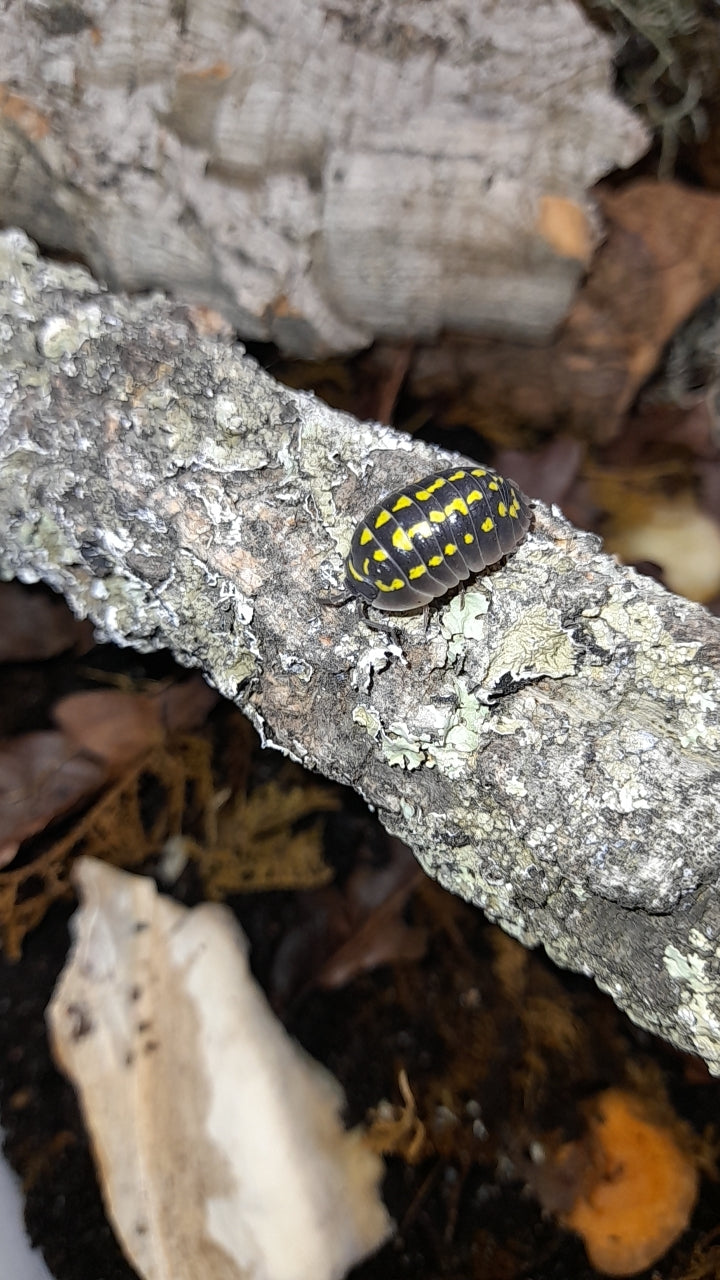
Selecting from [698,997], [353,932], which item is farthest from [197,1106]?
[698,997]

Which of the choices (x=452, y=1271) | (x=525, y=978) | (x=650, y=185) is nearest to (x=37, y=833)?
(x=525, y=978)

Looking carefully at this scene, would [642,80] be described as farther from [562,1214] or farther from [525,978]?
[562,1214]

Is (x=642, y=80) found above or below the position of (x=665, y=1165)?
above

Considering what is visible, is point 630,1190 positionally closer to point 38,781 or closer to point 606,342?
point 38,781

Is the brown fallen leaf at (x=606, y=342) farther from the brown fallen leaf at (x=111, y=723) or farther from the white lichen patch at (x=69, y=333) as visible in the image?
the brown fallen leaf at (x=111, y=723)

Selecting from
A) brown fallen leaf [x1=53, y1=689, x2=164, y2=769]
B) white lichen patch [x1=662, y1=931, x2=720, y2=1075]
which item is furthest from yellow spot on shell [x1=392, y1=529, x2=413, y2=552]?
brown fallen leaf [x1=53, y1=689, x2=164, y2=769]
